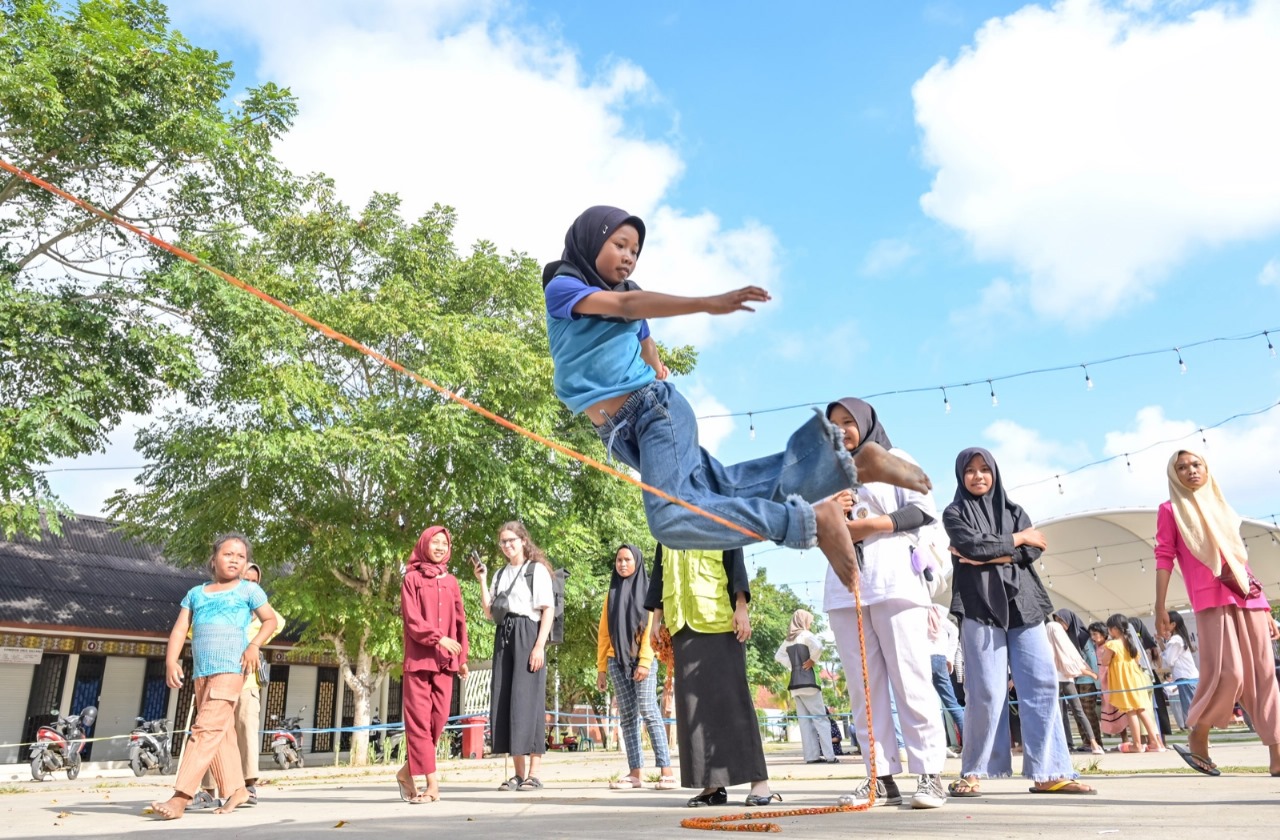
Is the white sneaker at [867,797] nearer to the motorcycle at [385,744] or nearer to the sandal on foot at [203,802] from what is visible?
the sandal on foot at [203,802]

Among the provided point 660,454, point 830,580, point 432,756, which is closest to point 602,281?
point 660,454

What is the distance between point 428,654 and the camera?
19.9 feet

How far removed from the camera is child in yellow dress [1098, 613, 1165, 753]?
10469 millimetres

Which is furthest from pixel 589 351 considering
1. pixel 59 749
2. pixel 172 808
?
pixel 59 749

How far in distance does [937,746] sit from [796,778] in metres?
3.45

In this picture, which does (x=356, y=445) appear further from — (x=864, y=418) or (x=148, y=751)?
(x=864, y=418)

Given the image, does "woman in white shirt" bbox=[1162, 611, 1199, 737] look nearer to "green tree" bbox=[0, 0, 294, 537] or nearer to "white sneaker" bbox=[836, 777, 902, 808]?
"white sneaker" bbox=[836, 777, 902, 808]

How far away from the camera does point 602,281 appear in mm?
3764

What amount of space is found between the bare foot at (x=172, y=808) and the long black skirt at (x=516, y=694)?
2.28m

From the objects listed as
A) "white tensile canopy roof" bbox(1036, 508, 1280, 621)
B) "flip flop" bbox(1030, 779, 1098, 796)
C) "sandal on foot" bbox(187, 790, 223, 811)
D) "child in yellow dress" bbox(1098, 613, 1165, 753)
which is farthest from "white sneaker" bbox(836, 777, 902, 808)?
"white tensile canopy roof" bbox(1036, 508, 1280, 621)

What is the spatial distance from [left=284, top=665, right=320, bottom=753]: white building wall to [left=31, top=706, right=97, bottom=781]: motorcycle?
8003mm

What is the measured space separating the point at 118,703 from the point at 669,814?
23706mm

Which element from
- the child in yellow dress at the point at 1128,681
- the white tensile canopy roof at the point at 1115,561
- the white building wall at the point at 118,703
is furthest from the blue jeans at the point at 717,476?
the white building wall at the point at 118,703

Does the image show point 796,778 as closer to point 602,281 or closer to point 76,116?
point 602,281
